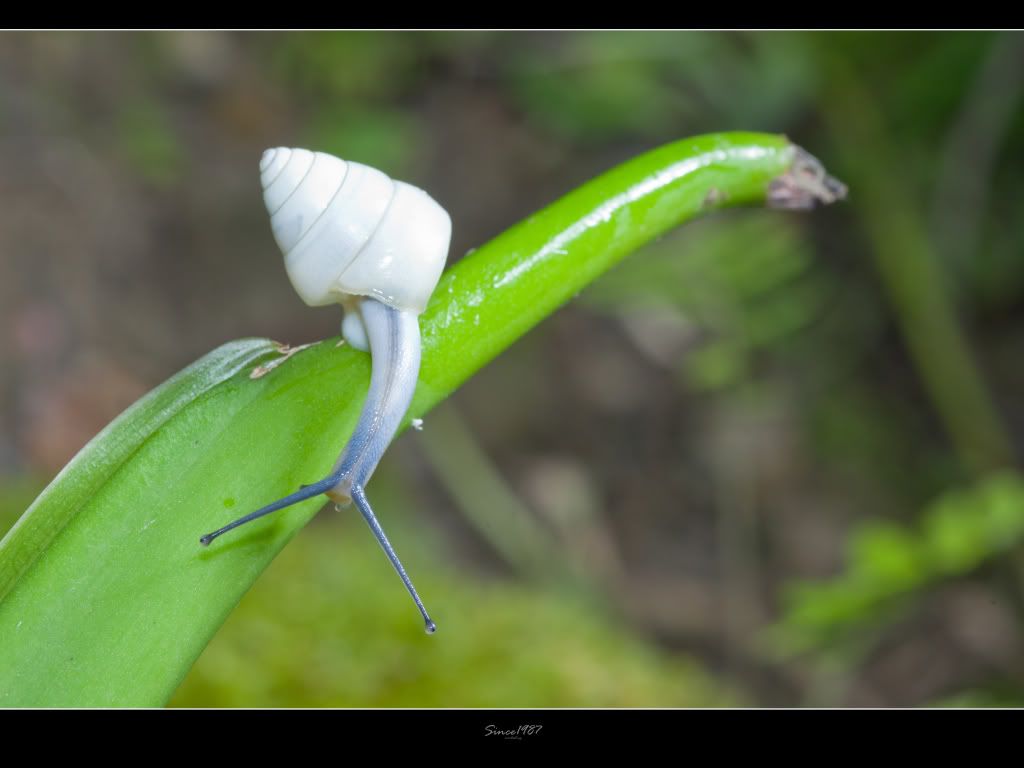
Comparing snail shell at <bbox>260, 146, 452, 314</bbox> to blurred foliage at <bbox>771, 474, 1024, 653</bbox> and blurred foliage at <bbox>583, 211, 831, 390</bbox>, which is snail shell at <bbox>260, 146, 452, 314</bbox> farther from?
blurred foliage at <bbox>583, 211, 831, 390</bbox>

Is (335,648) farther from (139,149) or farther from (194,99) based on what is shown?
(194,99)

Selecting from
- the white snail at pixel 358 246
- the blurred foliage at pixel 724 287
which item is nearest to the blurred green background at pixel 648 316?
the blurred foliage at pixel 724 287

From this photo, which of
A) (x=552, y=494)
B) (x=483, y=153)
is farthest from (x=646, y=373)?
(x=483, y=153)

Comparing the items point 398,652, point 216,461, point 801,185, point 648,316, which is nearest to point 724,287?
point 648,316

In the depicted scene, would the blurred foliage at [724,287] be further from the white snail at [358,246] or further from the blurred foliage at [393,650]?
the white snail at [358,246]

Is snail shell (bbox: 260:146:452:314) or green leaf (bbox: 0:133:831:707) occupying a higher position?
snail shell (bbox: 260:146:452:314)

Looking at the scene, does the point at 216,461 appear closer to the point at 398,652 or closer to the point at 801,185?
the point at 801,185

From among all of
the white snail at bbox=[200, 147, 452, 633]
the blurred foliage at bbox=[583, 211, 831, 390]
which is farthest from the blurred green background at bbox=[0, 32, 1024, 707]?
the white snail at bbox=[200, 147, 452, 633]

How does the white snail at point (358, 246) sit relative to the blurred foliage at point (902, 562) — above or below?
above
